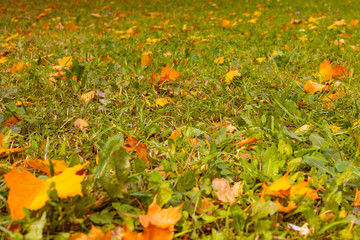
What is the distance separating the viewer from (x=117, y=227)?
88 centimetres

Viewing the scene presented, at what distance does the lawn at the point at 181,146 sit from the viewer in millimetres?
865

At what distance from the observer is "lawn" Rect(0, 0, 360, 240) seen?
0.87 m

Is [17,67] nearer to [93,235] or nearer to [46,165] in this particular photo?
[46,165]

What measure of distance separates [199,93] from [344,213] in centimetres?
110

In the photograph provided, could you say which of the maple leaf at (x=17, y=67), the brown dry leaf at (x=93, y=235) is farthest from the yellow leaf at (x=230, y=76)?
the maple leaf at (x=17, y=67)

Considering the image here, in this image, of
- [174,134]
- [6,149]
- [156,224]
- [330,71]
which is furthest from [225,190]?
[330,71]

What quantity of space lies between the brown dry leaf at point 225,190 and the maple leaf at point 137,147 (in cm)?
31

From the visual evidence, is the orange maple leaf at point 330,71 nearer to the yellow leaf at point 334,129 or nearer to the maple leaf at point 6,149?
the yellow leaf at point 334,129

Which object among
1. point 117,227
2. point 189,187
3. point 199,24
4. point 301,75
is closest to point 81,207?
point 117,227

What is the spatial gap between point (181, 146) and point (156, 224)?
523 millimetres

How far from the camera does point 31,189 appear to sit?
0.86 m

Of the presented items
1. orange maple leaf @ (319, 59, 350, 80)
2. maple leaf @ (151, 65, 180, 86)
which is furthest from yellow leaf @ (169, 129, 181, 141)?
orange maple leaf @ (319, 59, 350, 80)

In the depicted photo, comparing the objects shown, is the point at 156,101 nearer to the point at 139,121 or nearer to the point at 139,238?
the point at 139,121

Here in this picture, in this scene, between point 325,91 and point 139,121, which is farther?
point 325,91
